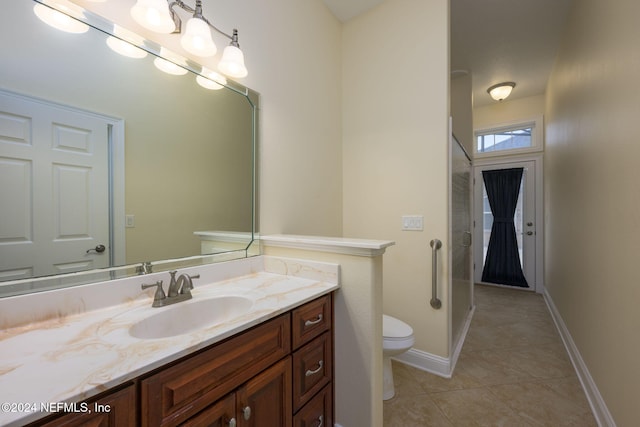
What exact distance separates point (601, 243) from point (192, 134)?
243 cm

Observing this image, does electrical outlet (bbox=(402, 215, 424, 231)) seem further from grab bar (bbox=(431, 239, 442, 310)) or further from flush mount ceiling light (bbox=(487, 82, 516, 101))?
flush mount ceiling light (bbox=(487, 82, 516, 101))

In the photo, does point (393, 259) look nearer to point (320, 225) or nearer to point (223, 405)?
point (320, 225)

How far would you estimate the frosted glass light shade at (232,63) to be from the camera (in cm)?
140

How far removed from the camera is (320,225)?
7.18ft

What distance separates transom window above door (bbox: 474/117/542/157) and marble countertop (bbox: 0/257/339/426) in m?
4.45

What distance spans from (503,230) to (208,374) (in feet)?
15.6

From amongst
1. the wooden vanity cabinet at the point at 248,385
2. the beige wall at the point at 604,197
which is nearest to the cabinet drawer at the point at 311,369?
the wooden vanity cabinet at the point at 248,385

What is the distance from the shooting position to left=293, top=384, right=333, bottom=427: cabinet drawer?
3.68ft

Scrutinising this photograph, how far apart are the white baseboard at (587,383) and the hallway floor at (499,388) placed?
0.04m

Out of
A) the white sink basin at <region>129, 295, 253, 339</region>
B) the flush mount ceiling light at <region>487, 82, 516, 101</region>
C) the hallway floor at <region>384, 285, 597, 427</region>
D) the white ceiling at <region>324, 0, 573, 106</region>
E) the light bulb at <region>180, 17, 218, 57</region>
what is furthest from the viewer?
the flush mount ceiling light at <region>487, 82, 516, 101</region>

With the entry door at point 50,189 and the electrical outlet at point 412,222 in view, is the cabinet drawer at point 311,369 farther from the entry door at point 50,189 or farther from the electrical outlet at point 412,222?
the electrical outlet at point 412,222

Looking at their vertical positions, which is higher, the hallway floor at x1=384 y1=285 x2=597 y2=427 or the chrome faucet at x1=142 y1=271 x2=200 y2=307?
the chrome faucet at x1=142 y1=271 x2=200 y2=307

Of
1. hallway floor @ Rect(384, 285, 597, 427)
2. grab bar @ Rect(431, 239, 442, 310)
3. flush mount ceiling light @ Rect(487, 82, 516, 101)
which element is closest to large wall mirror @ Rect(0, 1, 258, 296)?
grab bar @ Rect(431, 239, 442, 310)

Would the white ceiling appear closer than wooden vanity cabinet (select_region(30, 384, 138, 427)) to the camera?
No
